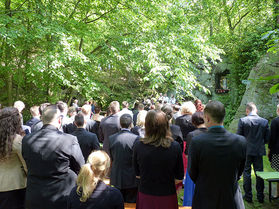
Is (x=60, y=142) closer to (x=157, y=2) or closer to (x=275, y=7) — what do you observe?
(x=157, y=2)

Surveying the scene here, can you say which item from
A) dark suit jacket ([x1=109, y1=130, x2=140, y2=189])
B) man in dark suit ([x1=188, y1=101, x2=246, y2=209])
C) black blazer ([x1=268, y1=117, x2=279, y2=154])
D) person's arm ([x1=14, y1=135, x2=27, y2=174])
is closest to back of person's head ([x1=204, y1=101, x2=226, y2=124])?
man in dark suit ([x1=188, y1=101, x2=246, y2=209])

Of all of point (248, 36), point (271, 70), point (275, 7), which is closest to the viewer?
point (271, 70)

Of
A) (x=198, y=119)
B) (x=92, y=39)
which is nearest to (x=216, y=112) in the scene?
(x=198, y=119)

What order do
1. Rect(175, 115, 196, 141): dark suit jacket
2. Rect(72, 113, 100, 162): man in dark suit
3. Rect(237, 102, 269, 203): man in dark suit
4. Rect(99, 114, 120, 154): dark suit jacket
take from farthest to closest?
Rect(99, 114, 120, 154): dark suit jacket, Rect(175, 115, 196, 141): dark suit jacket, Rect(237, 102, 269, 203): man in dark suit, Rect(72, 113, 100, 162): man in dark suit

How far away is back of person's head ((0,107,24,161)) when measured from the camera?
8.90ft

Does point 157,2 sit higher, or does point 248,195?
point 157,2

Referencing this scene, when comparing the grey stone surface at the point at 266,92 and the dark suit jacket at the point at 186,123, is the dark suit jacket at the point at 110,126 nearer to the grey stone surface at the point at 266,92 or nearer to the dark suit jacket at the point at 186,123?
the dark suit jacket at the point at 186,123

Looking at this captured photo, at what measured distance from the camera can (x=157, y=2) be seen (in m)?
9.19

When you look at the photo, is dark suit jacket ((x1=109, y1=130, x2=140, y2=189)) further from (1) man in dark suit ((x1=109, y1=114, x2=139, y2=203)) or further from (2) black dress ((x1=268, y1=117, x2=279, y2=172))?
(2) black dress ((x1=268, y1=117, x2=279, y2=172))

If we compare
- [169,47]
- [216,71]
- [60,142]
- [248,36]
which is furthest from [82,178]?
[216,71]

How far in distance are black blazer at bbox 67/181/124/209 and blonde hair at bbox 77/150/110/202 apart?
0.04 m

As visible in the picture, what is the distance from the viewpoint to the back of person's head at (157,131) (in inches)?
107

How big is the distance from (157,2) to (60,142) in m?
8.28

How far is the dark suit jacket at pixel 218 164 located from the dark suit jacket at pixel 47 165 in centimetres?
155
